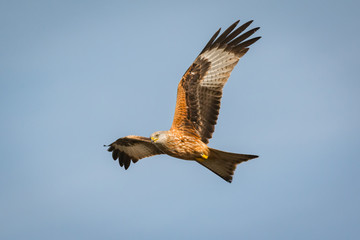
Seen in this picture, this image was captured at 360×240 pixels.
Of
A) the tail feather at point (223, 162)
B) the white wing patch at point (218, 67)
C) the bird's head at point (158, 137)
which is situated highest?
the white wing patch at point (218, 67)

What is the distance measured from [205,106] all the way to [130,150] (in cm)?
242

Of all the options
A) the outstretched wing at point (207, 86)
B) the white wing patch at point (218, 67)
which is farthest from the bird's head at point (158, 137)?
the white wing patch at point (218, 67)

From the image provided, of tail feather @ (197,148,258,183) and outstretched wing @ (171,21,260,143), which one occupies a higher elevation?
outstretched wing @ (171,21,260,143)

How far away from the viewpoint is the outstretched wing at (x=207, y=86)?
9.97m

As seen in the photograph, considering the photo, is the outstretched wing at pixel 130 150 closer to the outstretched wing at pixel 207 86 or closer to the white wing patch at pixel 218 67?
the outstretched wing at pixel 207 86

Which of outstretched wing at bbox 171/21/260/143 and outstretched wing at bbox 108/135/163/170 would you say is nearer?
outstretched wing at bbox 171/21/260/143

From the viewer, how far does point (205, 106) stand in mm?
9992

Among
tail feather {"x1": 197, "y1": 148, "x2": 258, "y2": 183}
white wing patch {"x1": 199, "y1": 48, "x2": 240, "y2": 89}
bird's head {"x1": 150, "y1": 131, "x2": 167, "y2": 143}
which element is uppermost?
white wing patch {"x1": 199, "y1": 48, "x2": 240, "y2": 89}

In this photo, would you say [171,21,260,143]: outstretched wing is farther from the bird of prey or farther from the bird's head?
the bird's head

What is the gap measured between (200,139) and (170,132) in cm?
64

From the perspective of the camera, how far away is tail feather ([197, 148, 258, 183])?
377 inches

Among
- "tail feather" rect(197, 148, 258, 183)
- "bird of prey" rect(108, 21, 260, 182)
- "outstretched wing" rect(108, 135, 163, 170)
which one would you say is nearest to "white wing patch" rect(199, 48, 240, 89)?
"bird of prey" rect(108, 21, 260, 182)

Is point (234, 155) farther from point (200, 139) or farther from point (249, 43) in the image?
point (249, 43)

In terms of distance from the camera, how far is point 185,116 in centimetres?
998
